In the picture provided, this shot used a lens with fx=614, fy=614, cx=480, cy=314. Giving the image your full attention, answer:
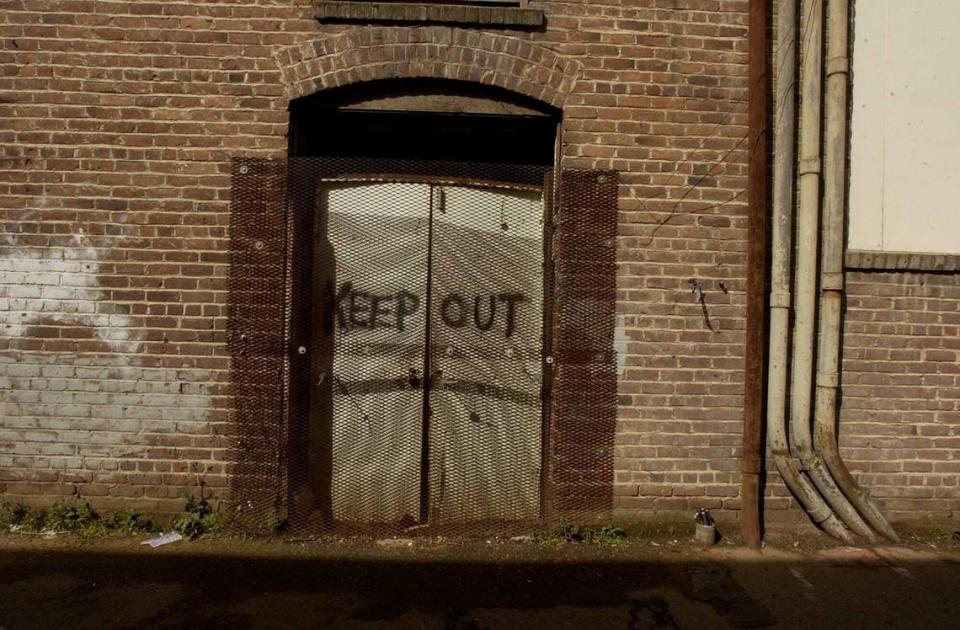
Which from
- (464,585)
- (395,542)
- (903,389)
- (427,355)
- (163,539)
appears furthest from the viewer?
(903,389)

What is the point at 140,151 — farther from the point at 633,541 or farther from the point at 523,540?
the point at 633,541

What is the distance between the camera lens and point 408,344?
4008 mm

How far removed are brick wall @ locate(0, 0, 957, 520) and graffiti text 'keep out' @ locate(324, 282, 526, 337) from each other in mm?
731

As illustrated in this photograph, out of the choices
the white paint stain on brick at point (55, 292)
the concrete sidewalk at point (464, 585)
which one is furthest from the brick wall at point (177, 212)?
Answer: the concrete sidewalk at point (464, 585)

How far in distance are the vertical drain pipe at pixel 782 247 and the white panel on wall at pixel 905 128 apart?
0.49 metres

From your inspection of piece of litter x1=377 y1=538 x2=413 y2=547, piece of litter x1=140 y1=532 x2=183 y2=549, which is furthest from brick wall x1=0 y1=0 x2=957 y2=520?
piece of litter x1=377 y1=538 x2=413 y2=547

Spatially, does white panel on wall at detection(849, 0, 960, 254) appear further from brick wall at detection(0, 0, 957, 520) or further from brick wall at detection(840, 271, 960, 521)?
brick wall at detection(0, 0, 957, 520)

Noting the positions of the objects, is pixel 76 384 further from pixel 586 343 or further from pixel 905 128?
pixel 905 128

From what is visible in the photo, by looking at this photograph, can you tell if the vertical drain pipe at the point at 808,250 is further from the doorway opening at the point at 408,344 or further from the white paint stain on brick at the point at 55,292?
the white paint stain on brick at the point at 55,292

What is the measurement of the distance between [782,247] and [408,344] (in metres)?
2.53

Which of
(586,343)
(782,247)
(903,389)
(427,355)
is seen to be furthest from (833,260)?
(427,355)

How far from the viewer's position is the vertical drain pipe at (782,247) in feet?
13.1

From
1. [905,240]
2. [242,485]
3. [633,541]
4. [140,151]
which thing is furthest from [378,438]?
[905,240]

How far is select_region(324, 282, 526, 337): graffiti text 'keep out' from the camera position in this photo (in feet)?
13.1
